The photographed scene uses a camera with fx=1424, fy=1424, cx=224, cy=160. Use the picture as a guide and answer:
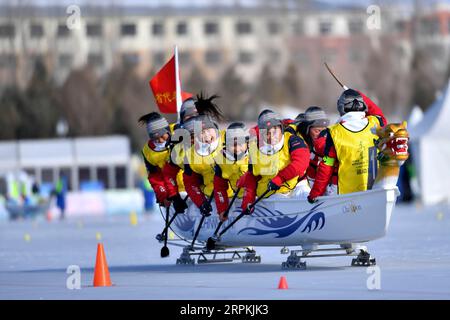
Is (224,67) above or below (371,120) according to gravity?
above

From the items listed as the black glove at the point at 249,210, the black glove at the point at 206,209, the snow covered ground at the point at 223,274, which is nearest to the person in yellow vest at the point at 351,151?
the snow covered ground at the point at 223,274

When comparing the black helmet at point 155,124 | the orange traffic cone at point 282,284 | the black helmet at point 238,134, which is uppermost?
the black helmet at point 155,124

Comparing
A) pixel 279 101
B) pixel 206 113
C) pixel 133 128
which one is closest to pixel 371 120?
pixel 206 113

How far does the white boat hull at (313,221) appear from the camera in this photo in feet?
54.2

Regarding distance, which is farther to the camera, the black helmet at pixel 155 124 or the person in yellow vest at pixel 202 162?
the black helmet at pixel 155 124

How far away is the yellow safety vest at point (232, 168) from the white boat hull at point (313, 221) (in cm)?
34

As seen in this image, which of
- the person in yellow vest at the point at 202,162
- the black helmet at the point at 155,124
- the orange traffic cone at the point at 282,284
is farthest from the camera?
the black helmet at the point at 155,124

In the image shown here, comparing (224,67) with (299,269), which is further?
(224,67)

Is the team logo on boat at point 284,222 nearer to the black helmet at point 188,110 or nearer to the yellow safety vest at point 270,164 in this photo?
the yellow safety vest at point 270,164

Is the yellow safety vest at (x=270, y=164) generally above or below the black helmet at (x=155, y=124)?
below

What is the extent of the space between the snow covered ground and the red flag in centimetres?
246

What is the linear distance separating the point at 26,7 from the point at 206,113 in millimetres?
82939
